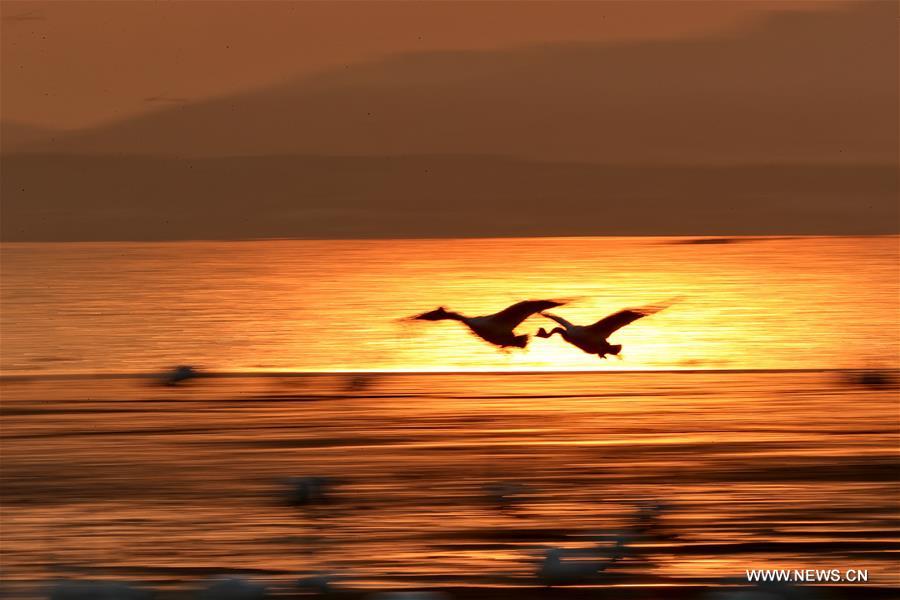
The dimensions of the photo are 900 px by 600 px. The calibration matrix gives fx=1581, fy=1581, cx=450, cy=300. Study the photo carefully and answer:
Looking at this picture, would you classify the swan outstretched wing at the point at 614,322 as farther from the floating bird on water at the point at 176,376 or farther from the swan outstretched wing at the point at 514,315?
the floating bird on water at the point at 176,376

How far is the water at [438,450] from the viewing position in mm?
9922

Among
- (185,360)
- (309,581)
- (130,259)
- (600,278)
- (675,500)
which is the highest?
(130,259)

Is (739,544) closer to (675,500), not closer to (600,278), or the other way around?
(675,500)

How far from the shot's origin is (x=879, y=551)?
32.4 feet

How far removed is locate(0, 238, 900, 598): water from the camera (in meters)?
9.92

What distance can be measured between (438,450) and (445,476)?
1386 mm

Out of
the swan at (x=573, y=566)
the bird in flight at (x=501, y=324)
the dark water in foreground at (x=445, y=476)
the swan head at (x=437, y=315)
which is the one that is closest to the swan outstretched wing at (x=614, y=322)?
the bird in flight at (x=501, y=324)

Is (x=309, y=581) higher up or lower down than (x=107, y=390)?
lower down

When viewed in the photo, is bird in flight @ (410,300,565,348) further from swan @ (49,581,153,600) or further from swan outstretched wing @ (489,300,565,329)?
swan @ (49,581,153,600)

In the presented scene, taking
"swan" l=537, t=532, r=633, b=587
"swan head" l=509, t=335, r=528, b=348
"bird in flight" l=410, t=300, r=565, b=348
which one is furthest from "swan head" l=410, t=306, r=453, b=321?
"swan" l=537, t=532, r=633, b=587

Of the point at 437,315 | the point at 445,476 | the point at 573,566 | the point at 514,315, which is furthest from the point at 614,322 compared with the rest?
the point at 573,566

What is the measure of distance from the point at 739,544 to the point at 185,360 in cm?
1495

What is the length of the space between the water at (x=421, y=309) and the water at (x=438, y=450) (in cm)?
17

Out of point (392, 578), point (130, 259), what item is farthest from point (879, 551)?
point (130, 259)
